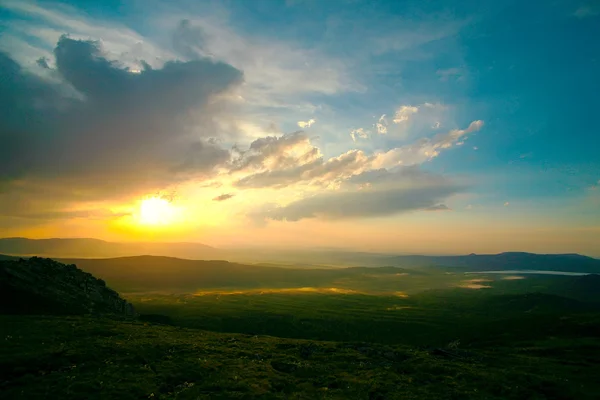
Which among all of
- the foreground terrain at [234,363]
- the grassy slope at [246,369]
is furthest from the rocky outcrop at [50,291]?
the grassy slope at [246,369]

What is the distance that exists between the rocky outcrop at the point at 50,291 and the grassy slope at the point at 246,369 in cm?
1648

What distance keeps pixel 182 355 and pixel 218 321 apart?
243 ft

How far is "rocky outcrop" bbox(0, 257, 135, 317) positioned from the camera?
60844mm

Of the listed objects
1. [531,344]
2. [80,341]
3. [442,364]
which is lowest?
[531,344]

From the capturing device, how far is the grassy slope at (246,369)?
1019 inches

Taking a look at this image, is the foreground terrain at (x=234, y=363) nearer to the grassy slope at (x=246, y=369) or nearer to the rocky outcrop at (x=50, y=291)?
the grassy slope at (x=246, y=369)

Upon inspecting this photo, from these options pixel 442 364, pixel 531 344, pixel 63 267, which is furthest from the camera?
pixel 63 267

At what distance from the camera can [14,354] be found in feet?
95.2

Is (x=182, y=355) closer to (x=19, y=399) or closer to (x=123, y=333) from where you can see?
(x=123, y=333)

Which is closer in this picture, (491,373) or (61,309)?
(491,373)

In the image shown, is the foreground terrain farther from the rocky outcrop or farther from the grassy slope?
the rocky outcrop

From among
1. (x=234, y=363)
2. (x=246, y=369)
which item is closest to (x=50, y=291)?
(x=234, y=363)

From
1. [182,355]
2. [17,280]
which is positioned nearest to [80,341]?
[182,355]

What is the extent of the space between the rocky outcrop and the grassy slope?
1648 cm
